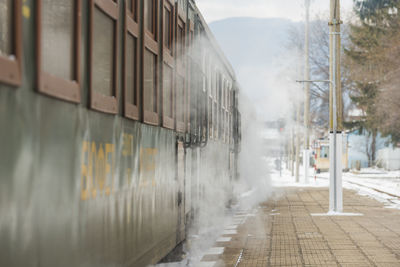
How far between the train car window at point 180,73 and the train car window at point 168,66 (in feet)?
0.96

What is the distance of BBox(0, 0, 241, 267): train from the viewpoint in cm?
262

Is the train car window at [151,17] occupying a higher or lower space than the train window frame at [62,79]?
higher

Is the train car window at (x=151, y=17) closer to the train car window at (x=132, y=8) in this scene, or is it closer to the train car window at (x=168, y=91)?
the train car window at (x=132, y=8)

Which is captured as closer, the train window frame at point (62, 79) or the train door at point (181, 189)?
the train window frame at point (62, 79)

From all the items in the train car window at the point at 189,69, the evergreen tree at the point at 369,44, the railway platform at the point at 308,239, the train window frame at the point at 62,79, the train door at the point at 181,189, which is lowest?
the railway platform at the point at 308,239

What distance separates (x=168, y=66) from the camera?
6.44 metres

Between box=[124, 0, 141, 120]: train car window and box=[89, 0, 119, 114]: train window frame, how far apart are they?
250 millimetres

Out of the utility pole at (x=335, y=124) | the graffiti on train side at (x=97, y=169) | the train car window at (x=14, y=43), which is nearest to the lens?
the train car window at (x=14, y=43)

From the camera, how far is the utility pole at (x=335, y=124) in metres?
13.3

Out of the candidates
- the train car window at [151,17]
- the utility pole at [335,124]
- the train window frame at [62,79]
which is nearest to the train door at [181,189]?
the train car window at [151,17]

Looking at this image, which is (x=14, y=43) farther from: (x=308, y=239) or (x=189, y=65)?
(x=308, y=239)

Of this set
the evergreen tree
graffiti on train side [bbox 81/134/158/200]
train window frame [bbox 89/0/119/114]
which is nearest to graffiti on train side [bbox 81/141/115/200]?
graffiti on train side [bbox 81/134/158/200]

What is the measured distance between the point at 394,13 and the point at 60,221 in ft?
126

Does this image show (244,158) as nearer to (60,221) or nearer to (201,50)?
(201,50)
